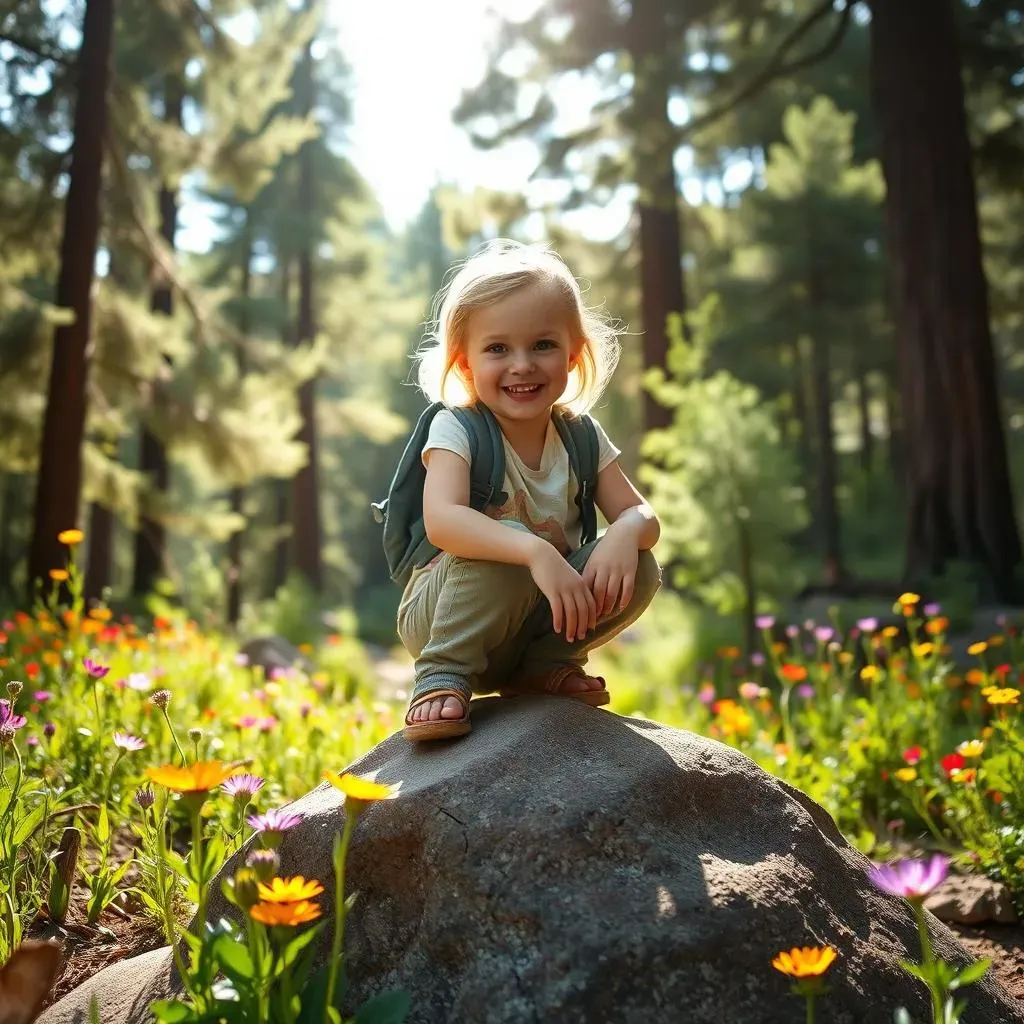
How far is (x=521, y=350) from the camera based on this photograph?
92.3 inches

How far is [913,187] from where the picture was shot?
22.0 ft

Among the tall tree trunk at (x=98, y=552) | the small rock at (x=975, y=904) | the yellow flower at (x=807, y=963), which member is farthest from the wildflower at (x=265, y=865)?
the tall tree trunk at (x=98, y=552)

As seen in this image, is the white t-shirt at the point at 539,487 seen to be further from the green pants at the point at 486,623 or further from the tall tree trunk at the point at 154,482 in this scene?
the tall tree trunk at the point at 154,482

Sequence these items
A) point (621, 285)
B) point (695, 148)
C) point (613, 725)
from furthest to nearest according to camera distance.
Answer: point (621, 285) < point (695, 148) < point (613, 725)

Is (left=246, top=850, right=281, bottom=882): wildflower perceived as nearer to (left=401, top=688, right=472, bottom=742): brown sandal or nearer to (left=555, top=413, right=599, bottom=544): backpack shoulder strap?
(left=401, top=688, right=472, bottom=742): brown sandal

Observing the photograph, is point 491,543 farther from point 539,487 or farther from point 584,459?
point 584,459

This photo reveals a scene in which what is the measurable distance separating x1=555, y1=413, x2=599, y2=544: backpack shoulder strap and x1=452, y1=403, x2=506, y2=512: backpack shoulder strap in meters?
0.25

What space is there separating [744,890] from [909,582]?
550 cm

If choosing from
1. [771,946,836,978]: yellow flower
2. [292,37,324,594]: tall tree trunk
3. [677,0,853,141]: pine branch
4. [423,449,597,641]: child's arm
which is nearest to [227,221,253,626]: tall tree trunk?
[292,37,324,594]: tall tree trunk

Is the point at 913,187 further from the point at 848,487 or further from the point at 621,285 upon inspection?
the point at 848,487

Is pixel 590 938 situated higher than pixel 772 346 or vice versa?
pixel 772 346

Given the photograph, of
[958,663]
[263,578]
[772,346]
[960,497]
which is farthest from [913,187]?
[263,578]

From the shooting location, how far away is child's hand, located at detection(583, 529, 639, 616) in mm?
2172

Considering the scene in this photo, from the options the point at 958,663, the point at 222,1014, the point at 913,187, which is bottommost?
the point at 958,663
